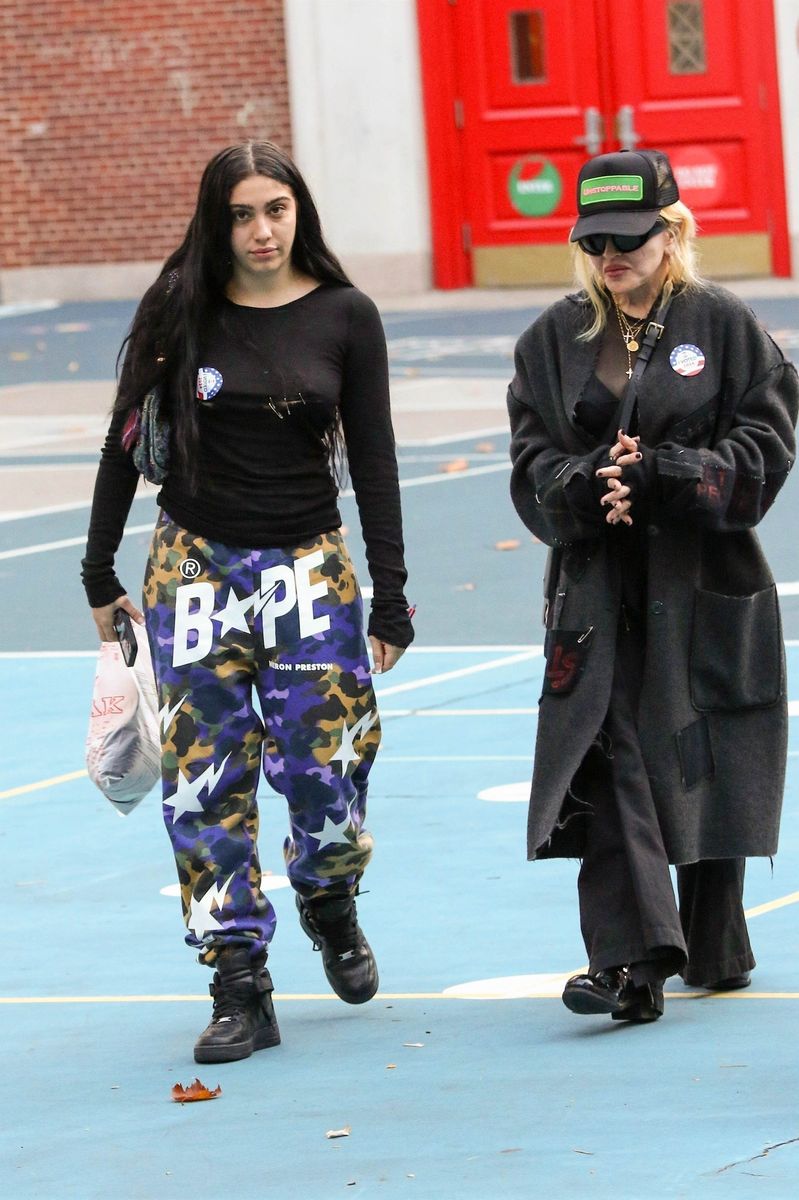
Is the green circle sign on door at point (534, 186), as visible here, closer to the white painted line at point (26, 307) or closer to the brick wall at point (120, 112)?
the brick wall at point (120, 112)

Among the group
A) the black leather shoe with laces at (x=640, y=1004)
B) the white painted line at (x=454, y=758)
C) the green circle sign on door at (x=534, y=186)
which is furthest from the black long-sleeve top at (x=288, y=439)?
the green circle sign on door at (x=534, y=186)

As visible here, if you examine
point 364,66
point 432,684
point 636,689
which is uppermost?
point 364,66

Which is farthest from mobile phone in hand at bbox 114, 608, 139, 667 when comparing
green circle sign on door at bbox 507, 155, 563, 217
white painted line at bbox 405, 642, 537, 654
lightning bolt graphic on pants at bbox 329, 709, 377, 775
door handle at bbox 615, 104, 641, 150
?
green circle sign on door at bbox 507, 155, 563, 217

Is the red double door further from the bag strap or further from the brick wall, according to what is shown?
the bag strap

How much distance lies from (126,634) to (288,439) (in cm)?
61

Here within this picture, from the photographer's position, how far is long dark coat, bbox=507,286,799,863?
16.1 feet

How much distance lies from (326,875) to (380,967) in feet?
1.85

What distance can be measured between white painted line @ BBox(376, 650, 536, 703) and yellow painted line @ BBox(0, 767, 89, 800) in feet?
4.49

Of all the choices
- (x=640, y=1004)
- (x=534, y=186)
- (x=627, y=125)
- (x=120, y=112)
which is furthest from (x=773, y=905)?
(x=120, y=112)

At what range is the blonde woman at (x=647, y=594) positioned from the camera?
16.1 ft

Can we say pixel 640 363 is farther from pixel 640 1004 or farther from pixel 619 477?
pixel 640 1004

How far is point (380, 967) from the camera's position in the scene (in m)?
5.61

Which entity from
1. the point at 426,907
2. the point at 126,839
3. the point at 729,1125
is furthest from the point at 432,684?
the point at 729,1125

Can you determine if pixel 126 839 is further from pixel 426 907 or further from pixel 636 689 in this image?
pixel 636 689
